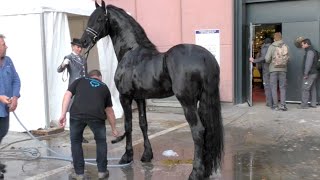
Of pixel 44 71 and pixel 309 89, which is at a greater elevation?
pixel 44 71

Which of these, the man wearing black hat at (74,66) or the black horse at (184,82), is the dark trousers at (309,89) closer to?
the man wearing black hat at (74,66)

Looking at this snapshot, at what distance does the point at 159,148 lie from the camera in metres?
7.42

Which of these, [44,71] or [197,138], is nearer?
[197,138]

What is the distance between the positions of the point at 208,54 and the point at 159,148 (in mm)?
2469

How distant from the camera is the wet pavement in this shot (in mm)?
5917

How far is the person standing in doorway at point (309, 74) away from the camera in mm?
10508

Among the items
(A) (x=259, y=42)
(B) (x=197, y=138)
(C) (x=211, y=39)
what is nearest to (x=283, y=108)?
(C) (x=211, y=39)

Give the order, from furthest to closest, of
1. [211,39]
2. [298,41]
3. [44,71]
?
1. [211,39]
2. [298,41]
3. [44,71]

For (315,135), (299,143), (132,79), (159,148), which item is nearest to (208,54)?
(132,79)

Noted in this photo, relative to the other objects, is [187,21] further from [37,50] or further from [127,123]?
[127,123]

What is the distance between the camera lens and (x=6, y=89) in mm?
5949

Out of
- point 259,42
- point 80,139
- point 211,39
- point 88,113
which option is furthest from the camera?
point 259,42

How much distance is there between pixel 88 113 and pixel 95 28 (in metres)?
1.40

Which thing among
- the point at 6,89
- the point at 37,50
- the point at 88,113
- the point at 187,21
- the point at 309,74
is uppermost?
the point at 187,21
